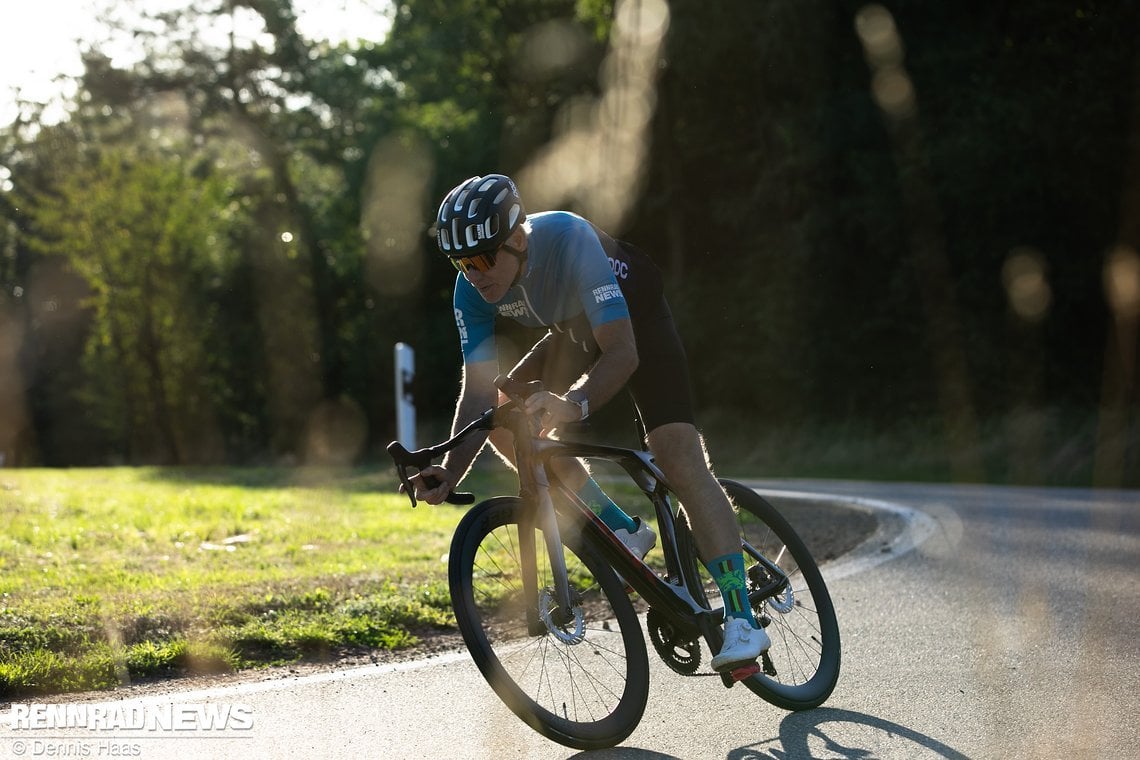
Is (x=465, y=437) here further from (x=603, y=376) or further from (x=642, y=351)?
(x=642, y=351)

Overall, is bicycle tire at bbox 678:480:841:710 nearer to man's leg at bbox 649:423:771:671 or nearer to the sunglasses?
man's leg at bbox 649:423:771:671

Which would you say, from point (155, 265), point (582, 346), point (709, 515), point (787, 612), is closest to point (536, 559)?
point (709, 515)

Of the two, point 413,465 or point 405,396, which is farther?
point 405,396

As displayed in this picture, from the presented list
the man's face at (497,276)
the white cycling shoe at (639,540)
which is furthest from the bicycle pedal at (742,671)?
the man's face at (497,276)

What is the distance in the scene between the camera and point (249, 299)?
42.1m

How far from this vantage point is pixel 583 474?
15.0 feet

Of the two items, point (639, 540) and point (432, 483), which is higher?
point (432, 483)

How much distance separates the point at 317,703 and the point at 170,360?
3826cm

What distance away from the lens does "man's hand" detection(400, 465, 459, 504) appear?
414 centimetres

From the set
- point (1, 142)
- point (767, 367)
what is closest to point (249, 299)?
point (1, 142)

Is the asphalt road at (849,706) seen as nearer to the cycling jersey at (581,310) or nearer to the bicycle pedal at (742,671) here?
the bicycle pedal at (742,671)

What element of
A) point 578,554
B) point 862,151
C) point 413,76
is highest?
point 413,76

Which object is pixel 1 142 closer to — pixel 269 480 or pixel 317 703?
pixel 269 480

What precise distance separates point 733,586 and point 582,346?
39.3 inches
